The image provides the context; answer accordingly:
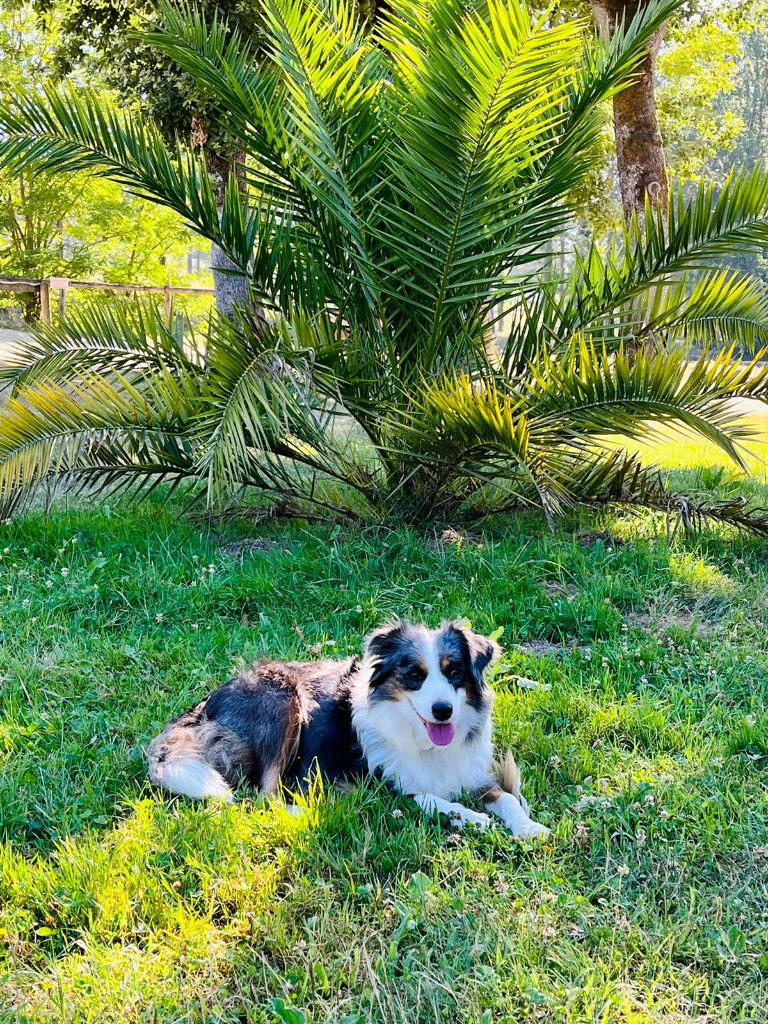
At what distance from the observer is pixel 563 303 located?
6289 mm

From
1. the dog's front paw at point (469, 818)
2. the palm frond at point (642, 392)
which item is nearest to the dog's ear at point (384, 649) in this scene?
the dog's front paw at point (469, 818)

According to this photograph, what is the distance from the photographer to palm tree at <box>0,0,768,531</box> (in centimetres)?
520

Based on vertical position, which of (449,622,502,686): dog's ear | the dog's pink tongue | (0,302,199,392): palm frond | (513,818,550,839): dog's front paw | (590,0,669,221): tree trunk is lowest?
(513,818,550,839): dog's front paw

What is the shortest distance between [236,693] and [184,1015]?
1.34 meters

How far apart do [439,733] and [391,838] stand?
1.27ft

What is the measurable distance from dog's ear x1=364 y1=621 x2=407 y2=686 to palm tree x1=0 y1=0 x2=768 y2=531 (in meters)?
1.79

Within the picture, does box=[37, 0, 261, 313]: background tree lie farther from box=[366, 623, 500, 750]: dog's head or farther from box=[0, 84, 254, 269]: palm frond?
box=[366, 623, 500, 750]: dog's head

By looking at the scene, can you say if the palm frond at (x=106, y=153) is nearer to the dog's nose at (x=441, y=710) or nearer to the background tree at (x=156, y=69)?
the background tree at (x=156, y=69)

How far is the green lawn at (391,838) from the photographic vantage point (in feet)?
7.73

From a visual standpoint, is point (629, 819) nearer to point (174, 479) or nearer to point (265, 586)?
point (265, 586)

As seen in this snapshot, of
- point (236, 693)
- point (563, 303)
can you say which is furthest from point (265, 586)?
point (563, 303)

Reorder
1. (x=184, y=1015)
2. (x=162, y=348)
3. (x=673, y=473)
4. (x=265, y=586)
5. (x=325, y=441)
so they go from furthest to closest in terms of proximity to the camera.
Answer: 1. (x=673, y=473)
2. (x=162, y=348)
3. (x=325, y=441)
4. (x=265, y=586)
5. (x=184, y=1015)

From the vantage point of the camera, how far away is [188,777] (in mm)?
3211

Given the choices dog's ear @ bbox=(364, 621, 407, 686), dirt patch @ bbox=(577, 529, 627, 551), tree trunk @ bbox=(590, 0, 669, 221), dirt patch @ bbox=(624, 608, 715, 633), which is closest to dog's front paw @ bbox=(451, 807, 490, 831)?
dog's ear @ bbox=(364, 621, 407, 686)
